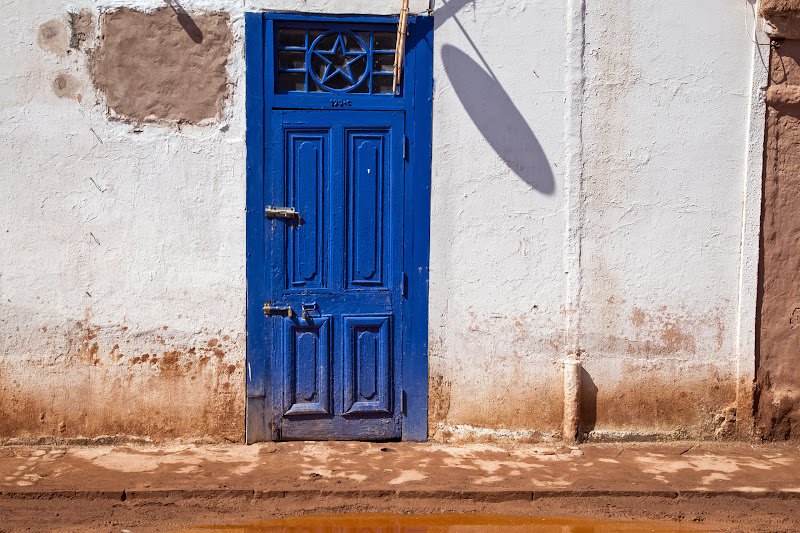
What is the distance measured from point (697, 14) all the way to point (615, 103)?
820 mm

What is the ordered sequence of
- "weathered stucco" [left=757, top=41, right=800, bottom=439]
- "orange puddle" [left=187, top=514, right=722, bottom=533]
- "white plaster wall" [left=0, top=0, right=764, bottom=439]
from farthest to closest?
"weathered stucco" [left=757, top=41, right=800, bottom=439] < "white plaster wall" [left=0, top=0, right=764, bottom=439] < "orange puddle" [left=187, top=514, right=722, bottom=533]

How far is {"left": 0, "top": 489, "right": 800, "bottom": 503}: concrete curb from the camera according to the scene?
3986 mm

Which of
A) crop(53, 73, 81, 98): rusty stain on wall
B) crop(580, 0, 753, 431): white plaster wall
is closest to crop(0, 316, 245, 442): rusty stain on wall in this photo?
crop(53, 73, 81, 98): rusty stain on wall

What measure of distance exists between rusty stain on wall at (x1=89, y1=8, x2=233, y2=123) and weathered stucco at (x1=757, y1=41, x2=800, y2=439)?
149 inches

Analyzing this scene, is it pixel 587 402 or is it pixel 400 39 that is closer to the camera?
pixel 400 39

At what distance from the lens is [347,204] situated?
4.69m

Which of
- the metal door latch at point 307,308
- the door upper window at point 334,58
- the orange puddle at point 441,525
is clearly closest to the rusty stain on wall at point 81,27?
the door upper window at point 334,58

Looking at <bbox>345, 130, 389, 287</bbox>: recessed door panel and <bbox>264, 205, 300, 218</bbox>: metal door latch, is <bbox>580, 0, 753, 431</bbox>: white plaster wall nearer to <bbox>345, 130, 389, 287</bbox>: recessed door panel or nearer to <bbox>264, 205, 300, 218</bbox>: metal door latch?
<bbox>345, 130, 389, 287</bbox>: recessed door panel

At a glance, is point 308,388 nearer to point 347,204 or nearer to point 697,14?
point 347,204

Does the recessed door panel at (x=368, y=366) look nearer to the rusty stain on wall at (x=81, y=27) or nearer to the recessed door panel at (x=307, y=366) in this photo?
the recessed door panel at (x=307, y=366)

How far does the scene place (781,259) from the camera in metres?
4.87

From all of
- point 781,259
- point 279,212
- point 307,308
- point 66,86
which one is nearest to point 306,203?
point 279,212

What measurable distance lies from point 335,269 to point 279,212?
1.76 ft

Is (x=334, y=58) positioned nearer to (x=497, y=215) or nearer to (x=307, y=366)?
(x=497, y=215)
